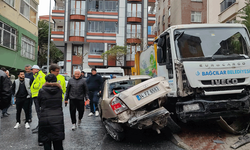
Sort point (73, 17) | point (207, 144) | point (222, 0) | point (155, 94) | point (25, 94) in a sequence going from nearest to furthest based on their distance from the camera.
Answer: point (155, 94) → point (207, 144) → point (25, 94) → point (222, 0) → point (73, 17)

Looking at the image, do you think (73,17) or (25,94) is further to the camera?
(73,17)

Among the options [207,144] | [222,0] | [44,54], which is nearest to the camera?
[207,144]

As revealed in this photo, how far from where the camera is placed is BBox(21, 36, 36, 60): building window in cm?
2103

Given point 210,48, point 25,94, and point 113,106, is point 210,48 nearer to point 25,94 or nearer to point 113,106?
point 113,106

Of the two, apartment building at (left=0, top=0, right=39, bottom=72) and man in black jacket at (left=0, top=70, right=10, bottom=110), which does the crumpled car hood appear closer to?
man in black jacket at (left=0, top=70, right=10, bottom=110)

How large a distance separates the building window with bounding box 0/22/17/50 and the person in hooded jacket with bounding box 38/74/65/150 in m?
16.0

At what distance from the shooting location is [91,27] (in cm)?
3616

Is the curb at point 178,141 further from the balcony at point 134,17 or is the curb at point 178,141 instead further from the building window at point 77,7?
the building window at point 77,7

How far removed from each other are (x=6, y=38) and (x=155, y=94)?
1717cm

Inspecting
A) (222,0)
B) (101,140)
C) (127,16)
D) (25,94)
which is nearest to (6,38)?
(25,94)

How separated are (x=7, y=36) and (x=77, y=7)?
19.9m

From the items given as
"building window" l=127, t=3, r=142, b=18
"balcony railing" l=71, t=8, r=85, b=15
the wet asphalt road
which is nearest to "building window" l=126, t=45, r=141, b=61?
"building window" l=127, t=3, r=142, b=18

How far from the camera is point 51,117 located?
11.3 ft

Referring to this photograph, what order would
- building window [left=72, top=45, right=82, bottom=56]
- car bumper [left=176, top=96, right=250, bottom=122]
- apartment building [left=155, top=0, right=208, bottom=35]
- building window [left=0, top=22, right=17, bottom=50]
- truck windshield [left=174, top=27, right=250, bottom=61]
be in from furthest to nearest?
building window [left=72, top=45, right=82, bottom=56] → apartment building [left=155, top=0, right=208, bottom=35] → building window [left=0, top=22, right=17, bottom=50] → truck windshield [left=174, top=27, right=250, bottom=61] → car bumper [left=176, top=96, right=250, bottom=122]
